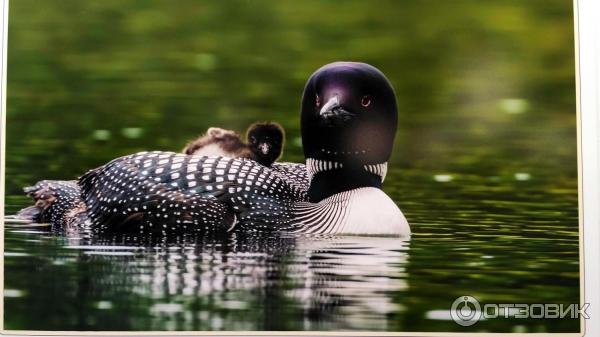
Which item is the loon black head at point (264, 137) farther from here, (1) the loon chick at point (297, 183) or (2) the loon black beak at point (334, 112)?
(2) the loon black beak at point (334, 112)

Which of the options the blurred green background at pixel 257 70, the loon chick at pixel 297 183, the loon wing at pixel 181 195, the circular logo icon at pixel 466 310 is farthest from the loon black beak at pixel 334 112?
the circular logo icon at pixel 466 310

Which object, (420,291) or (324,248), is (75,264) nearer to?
(324,248)

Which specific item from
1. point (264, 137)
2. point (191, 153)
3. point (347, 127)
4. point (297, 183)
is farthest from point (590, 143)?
point (191, 153)

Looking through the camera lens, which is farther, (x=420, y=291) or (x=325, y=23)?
(x=325, y=23)

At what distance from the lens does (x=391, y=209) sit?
141 inches

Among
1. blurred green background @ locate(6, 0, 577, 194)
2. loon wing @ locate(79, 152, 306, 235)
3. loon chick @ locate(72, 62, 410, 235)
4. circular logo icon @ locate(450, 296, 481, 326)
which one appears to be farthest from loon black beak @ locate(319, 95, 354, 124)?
circular logo icon @ locate(450, 296, 481, 326)

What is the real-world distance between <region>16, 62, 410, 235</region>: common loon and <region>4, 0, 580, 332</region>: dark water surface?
5 centimetres

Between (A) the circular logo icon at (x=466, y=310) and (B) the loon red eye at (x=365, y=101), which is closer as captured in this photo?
(A) the circular logo icon at (x=466, y=310)

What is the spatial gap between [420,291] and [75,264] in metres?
1.15

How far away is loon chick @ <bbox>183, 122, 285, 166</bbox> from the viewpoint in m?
3.62

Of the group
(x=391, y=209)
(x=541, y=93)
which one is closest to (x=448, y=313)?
(x=391, y=209)

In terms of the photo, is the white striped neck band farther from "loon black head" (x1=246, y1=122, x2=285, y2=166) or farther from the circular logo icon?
the circular logo icon

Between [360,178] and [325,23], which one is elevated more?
[325,23]

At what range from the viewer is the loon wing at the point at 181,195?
3473 millimetres
